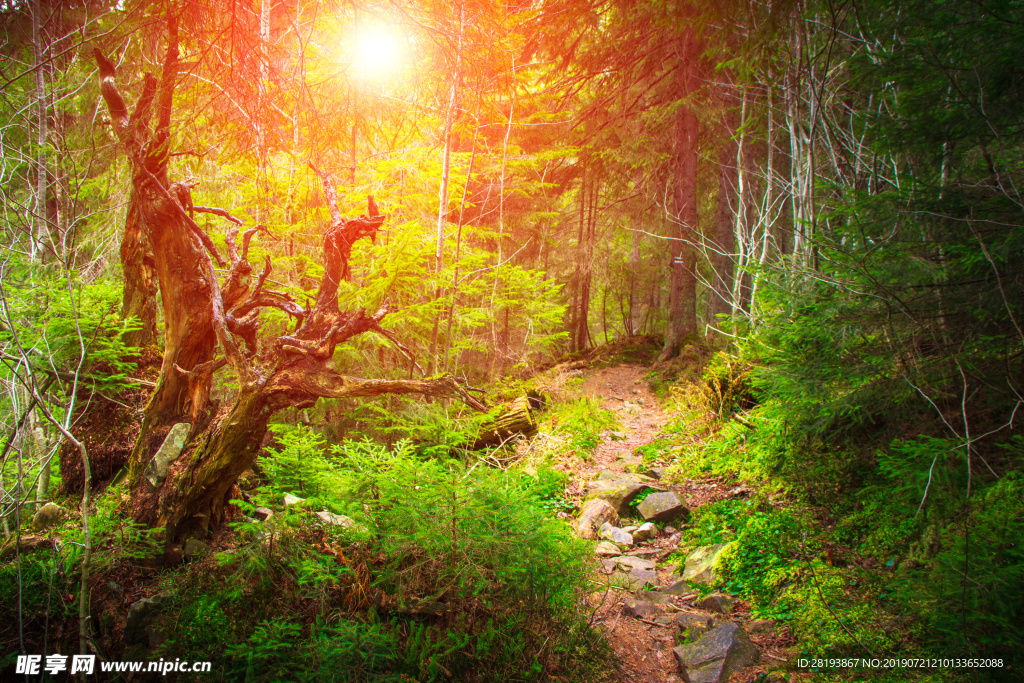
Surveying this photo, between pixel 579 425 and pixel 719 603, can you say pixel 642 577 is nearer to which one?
pixel 719 603

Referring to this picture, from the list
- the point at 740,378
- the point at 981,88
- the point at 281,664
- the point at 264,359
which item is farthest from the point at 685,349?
the point at 281,664

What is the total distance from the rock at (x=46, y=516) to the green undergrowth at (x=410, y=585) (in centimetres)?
140

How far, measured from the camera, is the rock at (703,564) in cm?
397

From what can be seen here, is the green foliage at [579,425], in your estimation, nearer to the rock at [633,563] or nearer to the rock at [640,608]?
the rock at [633,563]

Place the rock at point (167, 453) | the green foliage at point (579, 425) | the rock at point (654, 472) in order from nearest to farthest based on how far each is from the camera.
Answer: the rock at point (167, 453), the rock at point (654, 472), the green foliage at point (579, 425)

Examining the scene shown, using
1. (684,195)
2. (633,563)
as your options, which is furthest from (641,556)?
(684,195)

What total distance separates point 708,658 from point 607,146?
10.9m

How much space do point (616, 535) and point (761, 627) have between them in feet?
5.18

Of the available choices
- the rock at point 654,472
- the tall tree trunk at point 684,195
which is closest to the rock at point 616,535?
the rock at point 654,472

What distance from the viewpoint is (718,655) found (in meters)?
3.03

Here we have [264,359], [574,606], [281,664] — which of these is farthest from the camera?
[264,359]

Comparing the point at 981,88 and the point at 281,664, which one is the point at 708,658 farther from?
the point at 981,88

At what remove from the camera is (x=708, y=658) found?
3033mm

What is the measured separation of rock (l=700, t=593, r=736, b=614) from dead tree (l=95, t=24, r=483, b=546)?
8.45 ft
